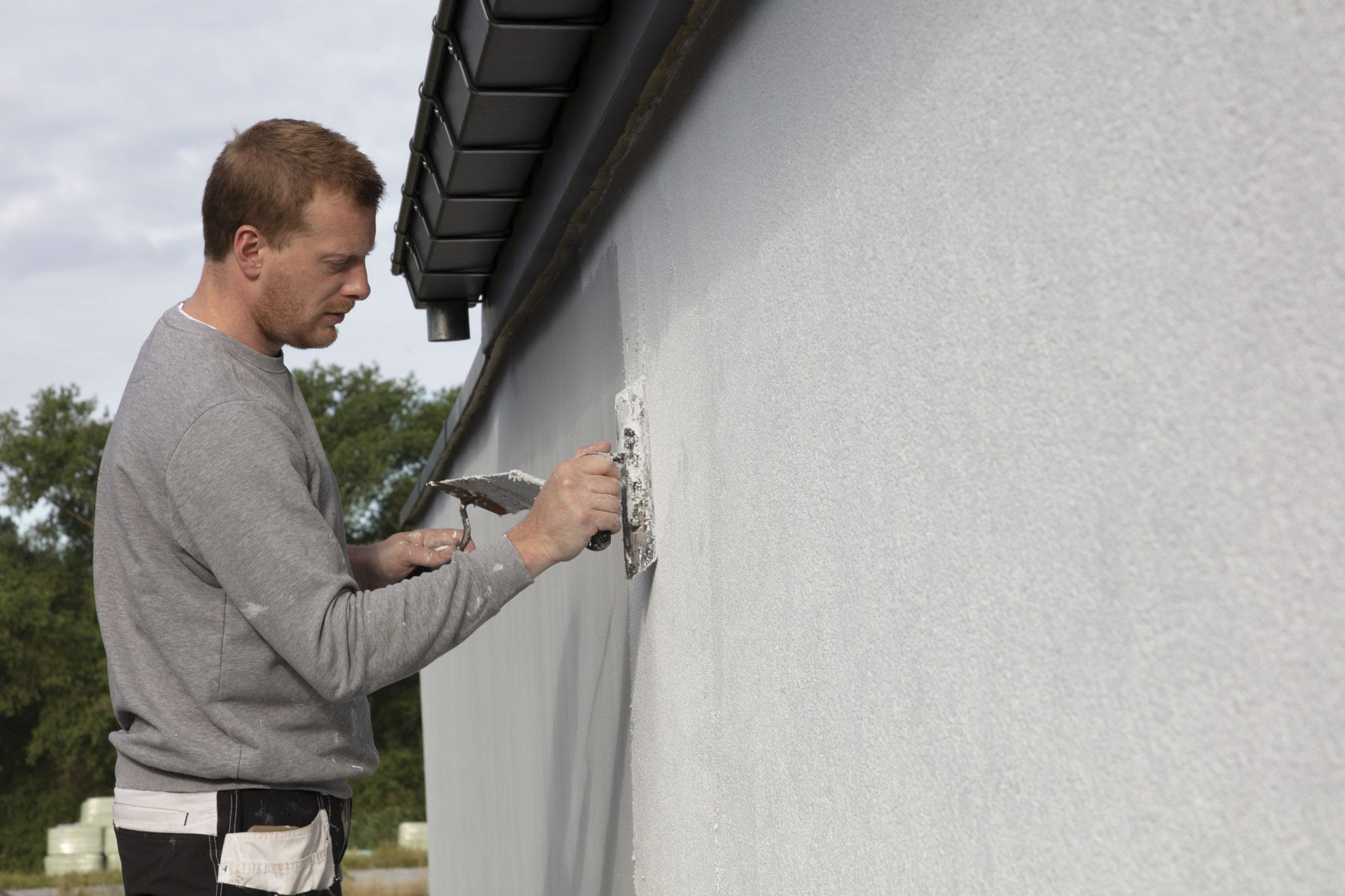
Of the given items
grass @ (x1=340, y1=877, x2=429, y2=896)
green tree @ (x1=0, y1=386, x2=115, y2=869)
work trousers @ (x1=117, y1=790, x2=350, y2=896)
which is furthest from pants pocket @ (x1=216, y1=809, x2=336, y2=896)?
green tree @ (x1=0, y1=386, x2=115, y2=869)

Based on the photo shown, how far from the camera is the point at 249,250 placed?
2.19 metres

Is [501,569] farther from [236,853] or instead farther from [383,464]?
[383,464]

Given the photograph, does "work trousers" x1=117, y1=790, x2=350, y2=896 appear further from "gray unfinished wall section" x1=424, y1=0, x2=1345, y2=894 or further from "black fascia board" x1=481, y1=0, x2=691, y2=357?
"black fascia board" x1=481, y1=0, x2=691, y2=357

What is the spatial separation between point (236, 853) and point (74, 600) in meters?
28.1

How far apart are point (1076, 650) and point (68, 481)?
3061cm

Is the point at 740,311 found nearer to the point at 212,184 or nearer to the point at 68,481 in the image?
the point at 212,184

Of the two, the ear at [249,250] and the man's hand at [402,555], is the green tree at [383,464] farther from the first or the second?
the ear at [249,250]

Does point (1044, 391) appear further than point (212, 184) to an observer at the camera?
No

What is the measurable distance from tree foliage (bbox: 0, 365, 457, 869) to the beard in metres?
19.7

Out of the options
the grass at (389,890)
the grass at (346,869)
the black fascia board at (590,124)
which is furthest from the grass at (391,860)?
the black fascia board at (590,124)

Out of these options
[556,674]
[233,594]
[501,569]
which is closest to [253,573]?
[233,594]

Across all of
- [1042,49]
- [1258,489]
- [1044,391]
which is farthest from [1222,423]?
[1042,49]

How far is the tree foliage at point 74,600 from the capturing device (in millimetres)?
24125

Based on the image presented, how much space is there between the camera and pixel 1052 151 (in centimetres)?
89
